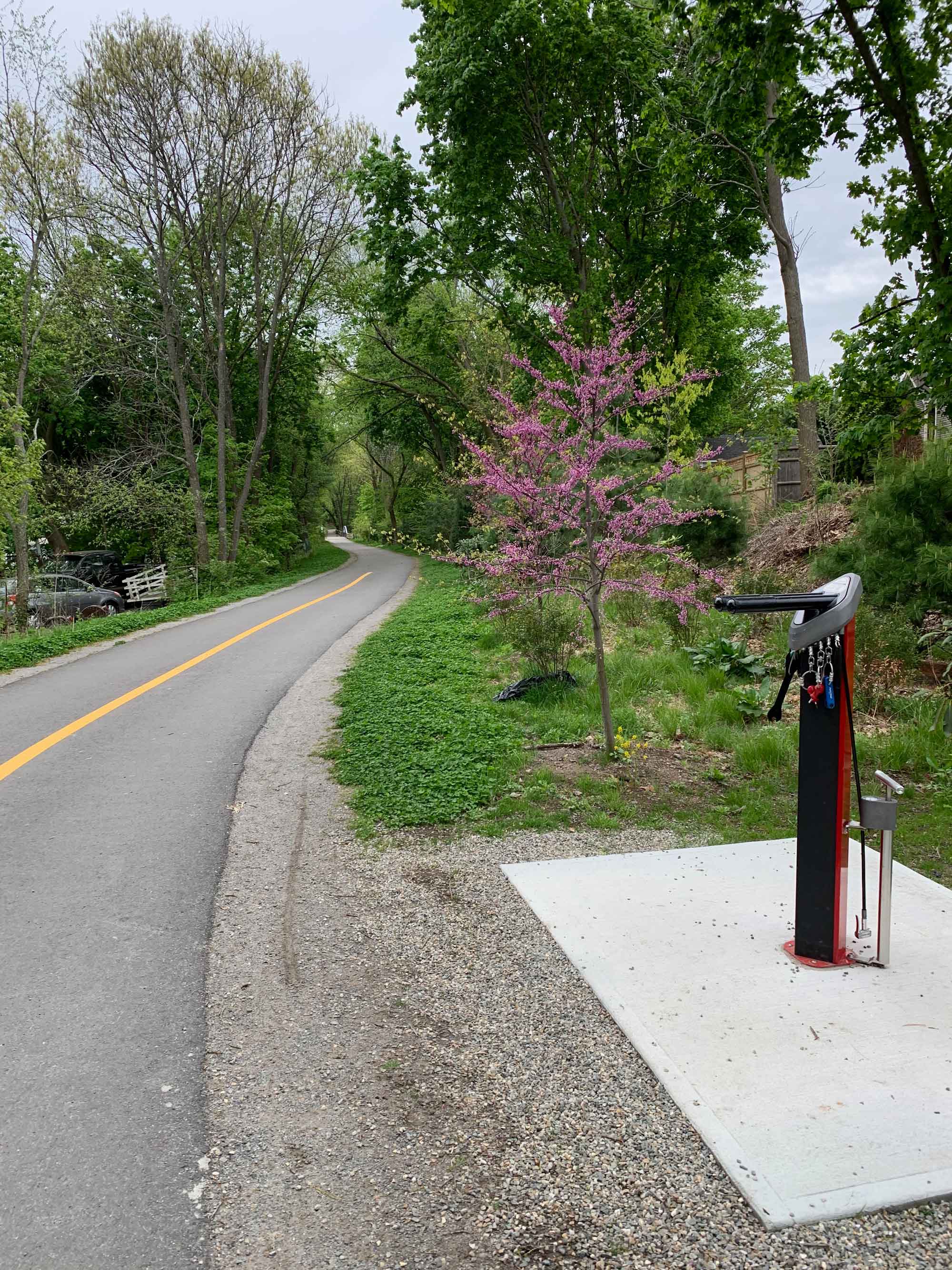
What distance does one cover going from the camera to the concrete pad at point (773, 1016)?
2262 mm

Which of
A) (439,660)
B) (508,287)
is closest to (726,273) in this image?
(508,287)

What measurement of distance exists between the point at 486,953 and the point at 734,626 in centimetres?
722

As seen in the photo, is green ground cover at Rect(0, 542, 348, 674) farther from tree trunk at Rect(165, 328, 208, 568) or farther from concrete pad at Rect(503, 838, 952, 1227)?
concrete pad at Rect(503, 838, 952, 1227)

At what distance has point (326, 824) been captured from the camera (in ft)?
16.4

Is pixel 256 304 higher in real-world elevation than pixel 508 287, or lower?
higher

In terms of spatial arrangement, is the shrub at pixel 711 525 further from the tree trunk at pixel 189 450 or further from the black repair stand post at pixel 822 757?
the tree trunk at pixel 189 450

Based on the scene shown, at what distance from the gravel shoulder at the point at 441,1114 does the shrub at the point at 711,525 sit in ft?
32.7

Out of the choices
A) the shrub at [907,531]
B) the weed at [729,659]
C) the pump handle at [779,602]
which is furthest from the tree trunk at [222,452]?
the pump handle at [779,602]

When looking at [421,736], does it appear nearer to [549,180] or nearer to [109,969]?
[109,969]

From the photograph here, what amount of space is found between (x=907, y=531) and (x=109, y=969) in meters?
7.65

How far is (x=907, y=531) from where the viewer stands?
8.05m

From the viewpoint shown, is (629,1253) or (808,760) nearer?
(629,1253)

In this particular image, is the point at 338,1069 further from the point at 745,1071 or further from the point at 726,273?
the point at 726,273

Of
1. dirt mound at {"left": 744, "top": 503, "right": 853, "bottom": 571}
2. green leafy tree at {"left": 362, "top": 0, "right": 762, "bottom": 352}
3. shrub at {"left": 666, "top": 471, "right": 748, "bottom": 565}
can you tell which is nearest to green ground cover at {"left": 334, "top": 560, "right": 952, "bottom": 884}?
dirt mound at {"left": 744, "top": 503, "right": 853, "bottom": 571}
